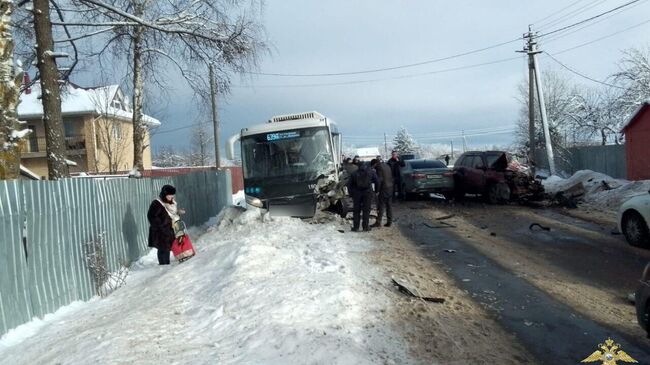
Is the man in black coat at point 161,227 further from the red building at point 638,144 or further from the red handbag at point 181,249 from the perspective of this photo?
the red building at point 638,144

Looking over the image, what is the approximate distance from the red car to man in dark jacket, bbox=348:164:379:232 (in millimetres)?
7042

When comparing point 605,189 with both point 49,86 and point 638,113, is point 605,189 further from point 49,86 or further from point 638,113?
point 49,86

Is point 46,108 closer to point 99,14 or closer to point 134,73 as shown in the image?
point 99,14

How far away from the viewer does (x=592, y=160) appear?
29.0 m

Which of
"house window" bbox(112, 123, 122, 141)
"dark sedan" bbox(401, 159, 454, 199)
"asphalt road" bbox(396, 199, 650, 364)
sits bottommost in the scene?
"asphalt road" bbox(396, 199, 650, 364)

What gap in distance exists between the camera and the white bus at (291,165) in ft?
45.6

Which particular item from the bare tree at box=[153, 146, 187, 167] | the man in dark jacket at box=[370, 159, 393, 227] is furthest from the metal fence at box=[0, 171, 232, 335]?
the bare tree at box=[153, 146, 187, 167]

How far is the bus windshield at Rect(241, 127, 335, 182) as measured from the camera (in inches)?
552

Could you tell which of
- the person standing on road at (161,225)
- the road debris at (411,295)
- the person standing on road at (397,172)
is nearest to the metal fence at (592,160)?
the person standing on road at (397,172)

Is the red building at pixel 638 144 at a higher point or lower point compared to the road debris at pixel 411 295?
higher

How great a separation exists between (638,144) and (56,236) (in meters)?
Result: 23.1

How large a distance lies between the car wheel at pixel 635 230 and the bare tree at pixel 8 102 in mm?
10874

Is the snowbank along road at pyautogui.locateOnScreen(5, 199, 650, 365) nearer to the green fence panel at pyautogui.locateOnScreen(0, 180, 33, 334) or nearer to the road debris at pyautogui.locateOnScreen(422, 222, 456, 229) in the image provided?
the green fence panel at pyautogui.locateOnScreen(0, 180, 33, 334)

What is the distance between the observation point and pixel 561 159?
33875mm
